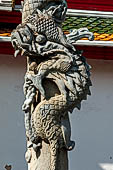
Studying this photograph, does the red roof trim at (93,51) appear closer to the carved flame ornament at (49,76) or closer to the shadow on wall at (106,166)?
the shadow on wall at (106,166)

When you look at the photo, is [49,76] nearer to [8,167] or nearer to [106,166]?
[8,167]

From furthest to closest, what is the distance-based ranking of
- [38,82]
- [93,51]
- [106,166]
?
[93,51] → [106,166] → [38,82]

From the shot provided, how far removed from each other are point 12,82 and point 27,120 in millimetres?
4299

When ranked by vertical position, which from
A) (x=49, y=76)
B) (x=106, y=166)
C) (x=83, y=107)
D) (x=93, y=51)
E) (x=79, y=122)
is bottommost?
(x=106, y=166)

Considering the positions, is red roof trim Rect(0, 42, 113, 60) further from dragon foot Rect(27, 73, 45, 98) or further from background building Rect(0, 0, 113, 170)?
dragon foot Rect(27, 73, 45, 98)

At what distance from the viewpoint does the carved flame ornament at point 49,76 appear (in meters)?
5.25

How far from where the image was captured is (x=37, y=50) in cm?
523

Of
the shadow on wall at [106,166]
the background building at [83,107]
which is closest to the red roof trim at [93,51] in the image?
the background building at [83,107]

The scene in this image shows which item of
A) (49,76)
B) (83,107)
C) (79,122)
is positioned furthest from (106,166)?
(49,76)

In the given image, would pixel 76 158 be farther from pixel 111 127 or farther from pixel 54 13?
pixel 54 13

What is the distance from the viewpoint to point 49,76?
527 centimetres

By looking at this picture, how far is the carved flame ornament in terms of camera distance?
525 centimetres

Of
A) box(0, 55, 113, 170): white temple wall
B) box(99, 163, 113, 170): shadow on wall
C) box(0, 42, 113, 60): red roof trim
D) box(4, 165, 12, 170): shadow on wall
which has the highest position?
box(0, 42, 113, 60): red roof trim

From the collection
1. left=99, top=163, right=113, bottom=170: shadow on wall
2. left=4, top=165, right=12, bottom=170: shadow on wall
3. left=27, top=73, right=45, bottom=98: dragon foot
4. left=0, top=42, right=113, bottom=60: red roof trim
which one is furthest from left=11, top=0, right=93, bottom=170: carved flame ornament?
left=99, top=163, right=113, bottom=170: shadow on wall
